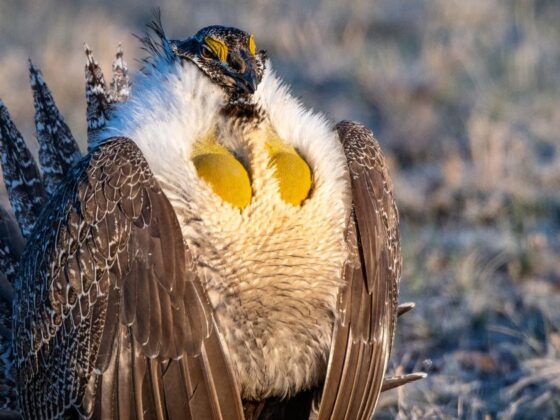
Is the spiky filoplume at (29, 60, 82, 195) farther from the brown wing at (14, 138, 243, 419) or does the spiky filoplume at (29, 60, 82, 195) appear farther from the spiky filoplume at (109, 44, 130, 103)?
the brown wing at (14, 138, 243, 419)

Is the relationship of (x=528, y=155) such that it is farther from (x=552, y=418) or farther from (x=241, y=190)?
(x=241, y=190)

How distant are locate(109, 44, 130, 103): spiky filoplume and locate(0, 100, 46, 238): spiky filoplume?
0.34 meters

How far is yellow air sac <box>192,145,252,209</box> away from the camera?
279cm

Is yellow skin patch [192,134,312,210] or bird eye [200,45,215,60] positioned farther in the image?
bird eye [200,45,215,60]

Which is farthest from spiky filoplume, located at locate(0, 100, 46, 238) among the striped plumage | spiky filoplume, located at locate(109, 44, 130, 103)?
the striped plumage

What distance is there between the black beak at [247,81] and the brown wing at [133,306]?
31 centimetres

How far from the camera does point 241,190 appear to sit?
281 cm

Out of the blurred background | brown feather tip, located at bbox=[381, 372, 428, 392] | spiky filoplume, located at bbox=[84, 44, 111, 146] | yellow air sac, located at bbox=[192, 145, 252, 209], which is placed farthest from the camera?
the blurred background

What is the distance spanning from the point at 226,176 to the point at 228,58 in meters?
0.32

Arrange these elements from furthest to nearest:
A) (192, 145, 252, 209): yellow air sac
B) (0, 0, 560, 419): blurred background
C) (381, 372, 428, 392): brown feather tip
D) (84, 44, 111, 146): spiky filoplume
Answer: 1. (0, 0, 560, 419): blurred background
2. (84, 44, 111, 146): spiky filoplume
3. (381, 372, 428, 392): brown feather tip
4. (192, 145, 252, 209): yellow air sac

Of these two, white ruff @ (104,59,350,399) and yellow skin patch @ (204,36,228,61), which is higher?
yellow skin patch @ (204,36,228,61)

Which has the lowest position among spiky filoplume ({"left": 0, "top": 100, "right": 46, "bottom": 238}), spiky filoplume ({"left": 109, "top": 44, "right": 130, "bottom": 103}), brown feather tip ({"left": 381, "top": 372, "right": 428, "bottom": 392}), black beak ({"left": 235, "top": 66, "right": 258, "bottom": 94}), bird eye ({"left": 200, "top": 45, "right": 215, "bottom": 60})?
brown feather tip ({"left": 381, "top": 372, "right": 428, "bottom": 392})

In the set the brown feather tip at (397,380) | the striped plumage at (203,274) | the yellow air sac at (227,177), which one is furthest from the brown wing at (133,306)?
the brown feather tip at (397,380)

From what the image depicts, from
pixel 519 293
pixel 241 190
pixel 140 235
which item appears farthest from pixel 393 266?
pixel 519 293
